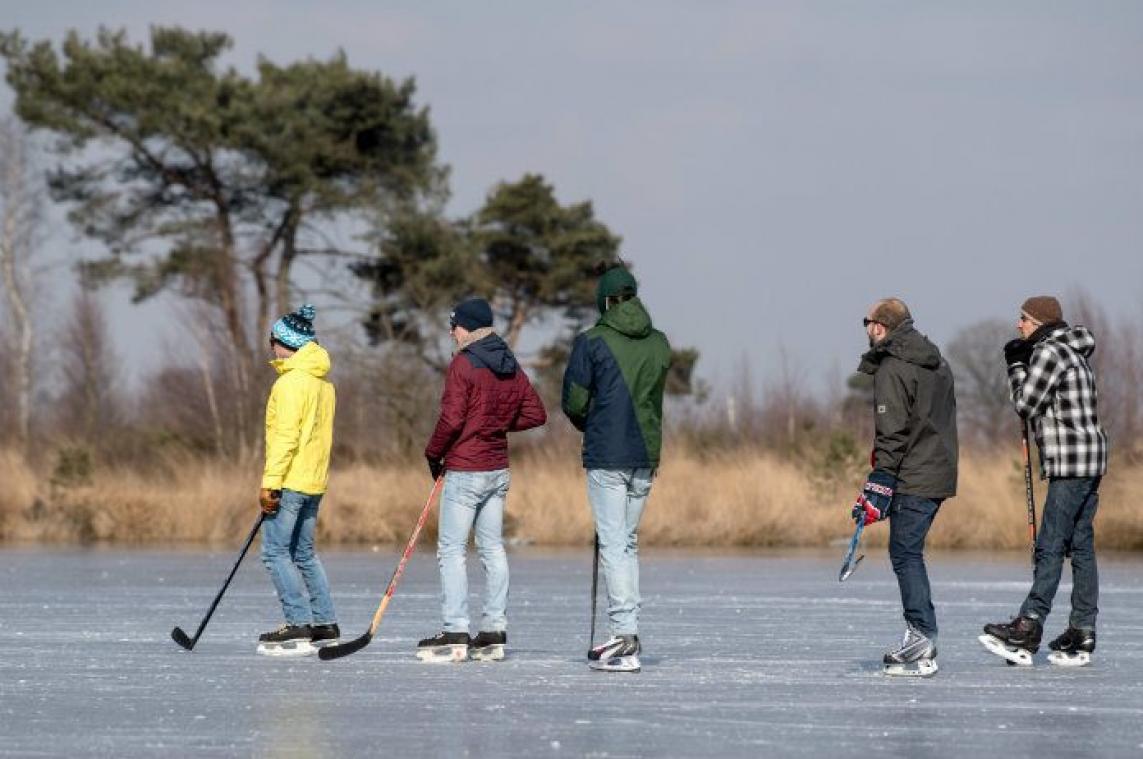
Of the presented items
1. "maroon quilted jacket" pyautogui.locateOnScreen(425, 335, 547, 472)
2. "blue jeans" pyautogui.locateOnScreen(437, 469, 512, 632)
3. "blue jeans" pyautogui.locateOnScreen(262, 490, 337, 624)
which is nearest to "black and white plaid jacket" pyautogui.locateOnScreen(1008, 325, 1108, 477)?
"maroon quilted jacket" pyautogui.locateOnScreen(425, 335, 547, 472)

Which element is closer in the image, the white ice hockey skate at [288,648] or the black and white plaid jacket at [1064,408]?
the black and white plaid jacket at [1064,408]

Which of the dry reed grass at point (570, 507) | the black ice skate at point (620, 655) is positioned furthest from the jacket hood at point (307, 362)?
the dry reed grass at point (570, 507)

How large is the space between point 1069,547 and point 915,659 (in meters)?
1.22

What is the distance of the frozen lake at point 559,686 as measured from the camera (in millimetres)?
7918

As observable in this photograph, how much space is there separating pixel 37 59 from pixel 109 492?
23.8m

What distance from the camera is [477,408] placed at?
1088 centimetres

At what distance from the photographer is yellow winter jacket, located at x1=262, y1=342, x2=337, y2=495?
1138 centimetres

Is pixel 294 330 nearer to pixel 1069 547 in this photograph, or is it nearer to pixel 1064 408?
pixel 1064 408

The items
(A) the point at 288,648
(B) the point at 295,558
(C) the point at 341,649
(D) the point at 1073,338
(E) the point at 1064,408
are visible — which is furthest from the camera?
(B) the point at 295,558

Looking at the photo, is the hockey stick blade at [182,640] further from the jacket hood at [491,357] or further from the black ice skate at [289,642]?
the jacket hood at [491,357]

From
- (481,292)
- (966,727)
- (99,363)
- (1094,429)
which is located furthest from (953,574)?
(99,363)

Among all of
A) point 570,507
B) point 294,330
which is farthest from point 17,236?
point 294,330

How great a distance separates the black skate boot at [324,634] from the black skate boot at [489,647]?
1.05 m

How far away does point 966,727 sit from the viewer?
27.6 feet
